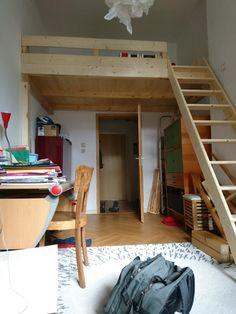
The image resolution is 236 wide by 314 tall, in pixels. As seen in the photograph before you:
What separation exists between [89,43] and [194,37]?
205 cm

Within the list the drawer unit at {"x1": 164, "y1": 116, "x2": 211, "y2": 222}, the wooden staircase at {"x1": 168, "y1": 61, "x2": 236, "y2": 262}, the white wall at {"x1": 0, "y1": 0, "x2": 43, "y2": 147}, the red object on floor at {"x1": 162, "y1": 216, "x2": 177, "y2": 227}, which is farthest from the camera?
the red object on floor at {"x1": 162, "y1": 216, "x2": 177, "y2": 227}

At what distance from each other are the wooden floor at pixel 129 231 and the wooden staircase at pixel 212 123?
88 cm

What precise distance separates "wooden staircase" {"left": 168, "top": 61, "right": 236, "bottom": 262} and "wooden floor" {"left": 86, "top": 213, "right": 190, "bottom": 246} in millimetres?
876

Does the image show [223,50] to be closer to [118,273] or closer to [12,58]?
[12,58]

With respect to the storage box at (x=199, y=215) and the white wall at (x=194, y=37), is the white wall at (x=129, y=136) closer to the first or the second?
the white wall at (x=194, y=37)

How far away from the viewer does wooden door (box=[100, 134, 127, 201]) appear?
6191mm

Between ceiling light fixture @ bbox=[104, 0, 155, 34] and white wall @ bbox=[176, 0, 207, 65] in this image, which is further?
white wall @ bbox=[176, 0, 207, 65]

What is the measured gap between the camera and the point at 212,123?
7.53 ft

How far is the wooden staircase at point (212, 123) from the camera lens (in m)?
1.62

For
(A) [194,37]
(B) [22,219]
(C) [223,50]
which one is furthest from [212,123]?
(A) [194,37]

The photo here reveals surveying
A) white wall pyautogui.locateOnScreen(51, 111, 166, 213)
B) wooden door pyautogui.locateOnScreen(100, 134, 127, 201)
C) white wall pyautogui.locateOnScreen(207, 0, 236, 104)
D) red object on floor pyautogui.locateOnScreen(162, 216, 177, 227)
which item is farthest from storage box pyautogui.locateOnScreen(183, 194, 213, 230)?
wooden door pyautogui.locateOnScreen(100, 134, 127, 201)

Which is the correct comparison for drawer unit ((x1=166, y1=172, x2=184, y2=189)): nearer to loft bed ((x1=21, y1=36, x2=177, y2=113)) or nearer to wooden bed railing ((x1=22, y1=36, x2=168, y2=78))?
loft bed ((x1=21, y1=36, x2=177, y2=113))

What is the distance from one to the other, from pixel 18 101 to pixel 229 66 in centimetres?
254

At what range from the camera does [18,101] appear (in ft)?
8.57
